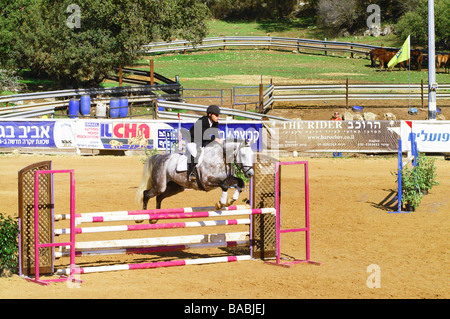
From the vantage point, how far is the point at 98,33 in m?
34.0

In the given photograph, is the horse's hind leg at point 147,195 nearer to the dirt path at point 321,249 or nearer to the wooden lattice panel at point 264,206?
the dirt path at point 321,249

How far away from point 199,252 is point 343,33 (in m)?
43.7

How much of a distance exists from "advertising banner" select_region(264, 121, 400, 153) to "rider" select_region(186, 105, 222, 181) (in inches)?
573

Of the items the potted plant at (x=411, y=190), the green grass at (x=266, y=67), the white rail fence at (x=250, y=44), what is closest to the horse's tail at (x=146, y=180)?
the potted plant at (x=411, y=190)

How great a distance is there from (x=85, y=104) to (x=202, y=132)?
76.0 feet

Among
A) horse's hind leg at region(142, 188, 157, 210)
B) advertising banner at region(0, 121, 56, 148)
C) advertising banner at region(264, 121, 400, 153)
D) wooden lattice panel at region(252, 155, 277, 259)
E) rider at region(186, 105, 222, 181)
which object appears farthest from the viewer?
A: advertising banner at region(0, 121, 56, 148)

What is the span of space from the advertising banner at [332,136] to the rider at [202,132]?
14.6m

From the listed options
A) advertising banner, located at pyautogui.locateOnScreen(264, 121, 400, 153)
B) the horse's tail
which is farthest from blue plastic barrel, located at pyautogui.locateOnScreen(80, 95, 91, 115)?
the horse's tail

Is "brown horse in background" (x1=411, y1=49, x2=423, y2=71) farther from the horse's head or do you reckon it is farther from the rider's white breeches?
the horse's head

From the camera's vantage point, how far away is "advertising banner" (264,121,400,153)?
79.5 feet

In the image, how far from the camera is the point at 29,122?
25.5 meters

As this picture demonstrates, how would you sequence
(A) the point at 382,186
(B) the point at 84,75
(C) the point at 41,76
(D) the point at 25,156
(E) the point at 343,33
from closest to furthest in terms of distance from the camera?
(A) the point at 382,186 → (D) the point at 25,156 → (B) the point at 84,75 → (C) the point at 41,76 → (E) the point at 343,33
